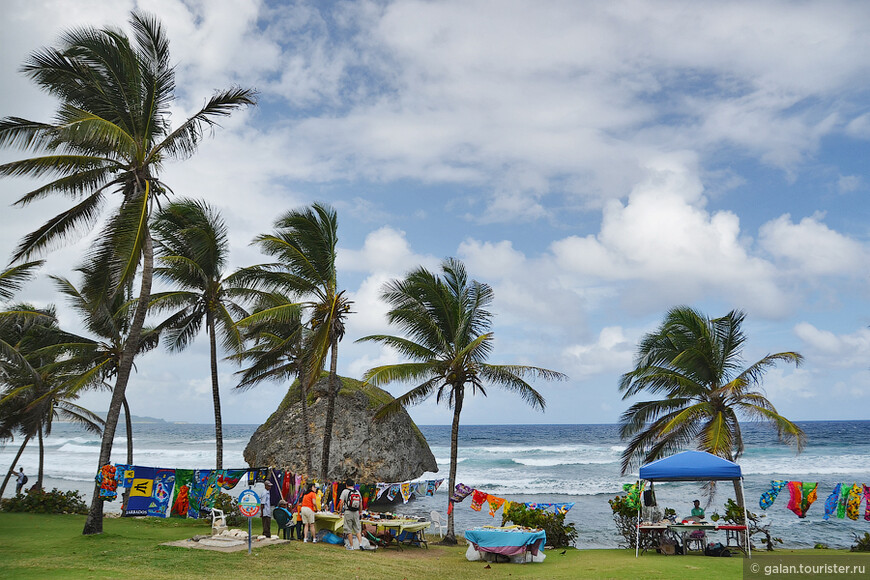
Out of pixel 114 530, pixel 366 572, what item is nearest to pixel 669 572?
pixel 366 572

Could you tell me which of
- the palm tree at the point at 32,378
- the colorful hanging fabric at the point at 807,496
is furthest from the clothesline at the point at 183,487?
the colorful hanging fabric at the point at 807,496

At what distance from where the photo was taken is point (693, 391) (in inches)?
731

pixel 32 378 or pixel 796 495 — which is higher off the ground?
pixel 32 378

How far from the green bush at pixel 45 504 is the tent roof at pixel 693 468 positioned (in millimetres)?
17117

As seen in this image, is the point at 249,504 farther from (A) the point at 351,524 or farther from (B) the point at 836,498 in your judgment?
(B) the point at 836,498

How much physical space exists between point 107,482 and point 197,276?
23.4 ft

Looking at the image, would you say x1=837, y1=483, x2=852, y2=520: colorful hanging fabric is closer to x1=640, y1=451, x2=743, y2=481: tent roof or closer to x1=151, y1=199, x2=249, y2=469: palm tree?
x1=640, y1=451, x2=743, y2=481: tent roof

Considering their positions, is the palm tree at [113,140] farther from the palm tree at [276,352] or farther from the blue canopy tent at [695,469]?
the blue canopy tent at [695,469]

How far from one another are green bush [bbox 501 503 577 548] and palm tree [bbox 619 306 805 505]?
4021mm

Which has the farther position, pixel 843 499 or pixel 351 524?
pixel 843 499

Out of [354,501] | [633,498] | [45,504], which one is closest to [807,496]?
[633,498]

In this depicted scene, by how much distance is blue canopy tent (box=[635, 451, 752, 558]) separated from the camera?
1411cm

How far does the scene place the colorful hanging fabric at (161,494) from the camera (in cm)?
1578

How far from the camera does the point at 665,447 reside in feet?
63.9
